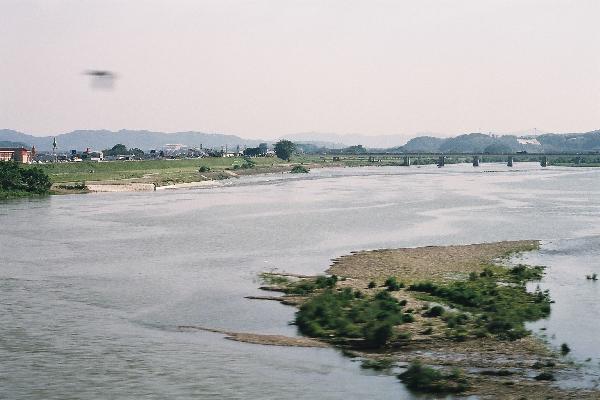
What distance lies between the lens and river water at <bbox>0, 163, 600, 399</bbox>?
77.0 ft

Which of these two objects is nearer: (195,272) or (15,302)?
(15,302)

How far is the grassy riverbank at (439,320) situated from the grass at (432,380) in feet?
0.10

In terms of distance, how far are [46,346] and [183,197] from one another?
247ft

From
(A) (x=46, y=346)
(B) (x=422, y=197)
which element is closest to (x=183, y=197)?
(B) (x=422, y=197)

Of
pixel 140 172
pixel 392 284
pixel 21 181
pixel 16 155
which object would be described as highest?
pixel 16 155

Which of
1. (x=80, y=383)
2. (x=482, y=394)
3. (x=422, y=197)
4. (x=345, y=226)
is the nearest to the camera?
(x=482, y=394)

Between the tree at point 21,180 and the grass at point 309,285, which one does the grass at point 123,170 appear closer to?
the tree at point 21,180

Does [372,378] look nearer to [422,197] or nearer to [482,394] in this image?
Answer: [482,394]

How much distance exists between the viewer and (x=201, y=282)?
128 ft

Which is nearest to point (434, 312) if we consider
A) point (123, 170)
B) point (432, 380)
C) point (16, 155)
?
point (432, 380)

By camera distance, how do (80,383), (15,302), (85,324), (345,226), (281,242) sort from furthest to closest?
(345,226) < (281,242) < (15,302) < (85,324) < (80,383)

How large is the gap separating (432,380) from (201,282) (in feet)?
62.5

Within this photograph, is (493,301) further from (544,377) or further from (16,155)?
(16,155)

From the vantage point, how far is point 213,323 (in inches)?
1192
